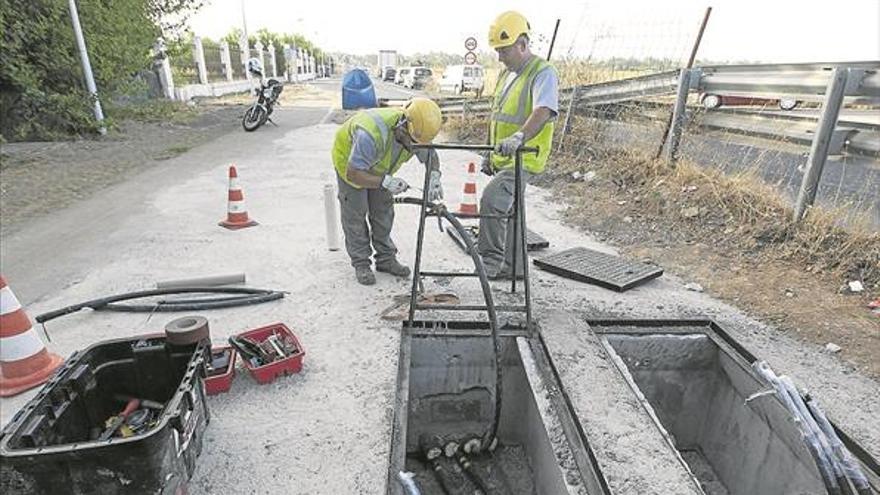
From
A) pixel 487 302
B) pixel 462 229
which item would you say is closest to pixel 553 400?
pixel 487 302

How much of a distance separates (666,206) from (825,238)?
4.78 ft

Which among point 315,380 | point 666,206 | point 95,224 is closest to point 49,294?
point 95,224

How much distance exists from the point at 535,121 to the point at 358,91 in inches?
52.1

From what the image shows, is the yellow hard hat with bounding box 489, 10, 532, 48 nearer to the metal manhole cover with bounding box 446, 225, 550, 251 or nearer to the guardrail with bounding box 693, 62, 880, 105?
the metal manhole cover with bounding box 446, 225, 550, 251

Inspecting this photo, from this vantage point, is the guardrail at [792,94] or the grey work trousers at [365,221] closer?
the grey work trousers at [365,221]

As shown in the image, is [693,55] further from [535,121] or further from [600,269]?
[535,121]

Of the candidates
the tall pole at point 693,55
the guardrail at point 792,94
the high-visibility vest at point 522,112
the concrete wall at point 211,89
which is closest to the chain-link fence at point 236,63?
the concrete wall at point 211,89

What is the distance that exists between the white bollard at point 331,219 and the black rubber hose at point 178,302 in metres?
0.91

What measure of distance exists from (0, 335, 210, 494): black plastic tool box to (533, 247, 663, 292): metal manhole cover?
2611 millimetres

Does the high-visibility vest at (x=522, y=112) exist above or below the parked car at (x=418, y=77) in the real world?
above

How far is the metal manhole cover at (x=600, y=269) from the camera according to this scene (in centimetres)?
377

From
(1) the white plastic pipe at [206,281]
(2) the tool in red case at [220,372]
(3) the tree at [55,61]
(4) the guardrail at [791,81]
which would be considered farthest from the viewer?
(3) the tree at [55,61]

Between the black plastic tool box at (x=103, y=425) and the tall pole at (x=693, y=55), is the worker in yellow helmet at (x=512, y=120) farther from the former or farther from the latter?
the tall pole at (x=693, y=55)

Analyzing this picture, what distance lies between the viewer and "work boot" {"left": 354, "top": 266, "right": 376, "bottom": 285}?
366 centimetres
